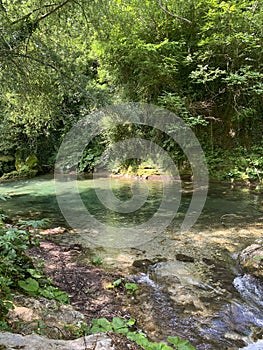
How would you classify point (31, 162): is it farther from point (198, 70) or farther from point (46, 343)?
point (46, 343)

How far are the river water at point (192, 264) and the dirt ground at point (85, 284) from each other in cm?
26

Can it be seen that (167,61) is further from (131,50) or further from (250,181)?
(250,181)

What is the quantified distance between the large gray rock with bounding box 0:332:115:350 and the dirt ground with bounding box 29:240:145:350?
0.95 metres

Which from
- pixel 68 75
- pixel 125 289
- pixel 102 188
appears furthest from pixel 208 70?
pixel 125 289

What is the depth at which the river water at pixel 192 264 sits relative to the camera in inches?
97.5

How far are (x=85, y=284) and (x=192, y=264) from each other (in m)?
1.54

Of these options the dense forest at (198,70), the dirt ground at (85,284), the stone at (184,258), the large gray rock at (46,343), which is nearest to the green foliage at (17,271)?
the dirt ground at (85,284)

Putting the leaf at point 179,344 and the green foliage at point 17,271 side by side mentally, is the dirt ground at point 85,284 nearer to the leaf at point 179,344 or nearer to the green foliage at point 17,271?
the green foliage at point 17,271

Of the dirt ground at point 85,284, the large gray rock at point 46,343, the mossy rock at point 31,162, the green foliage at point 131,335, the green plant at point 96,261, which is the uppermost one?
the mossy rock at point 31,162

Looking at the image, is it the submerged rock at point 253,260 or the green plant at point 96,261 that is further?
the green plant at point 96,261

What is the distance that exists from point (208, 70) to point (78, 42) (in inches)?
256

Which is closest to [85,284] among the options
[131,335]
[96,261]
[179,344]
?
[96,261]

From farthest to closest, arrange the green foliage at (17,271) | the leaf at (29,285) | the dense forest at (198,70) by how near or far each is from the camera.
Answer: the dense forest at (198,70) < the leaf at (29,285) < the green foliage at (17,271)

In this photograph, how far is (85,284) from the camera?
310 centimetres
